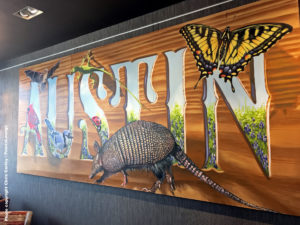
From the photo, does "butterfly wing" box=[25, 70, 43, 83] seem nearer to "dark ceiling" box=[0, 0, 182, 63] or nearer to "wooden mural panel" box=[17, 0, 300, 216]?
"dark ceiling" box=[0, 0, 182, 63]

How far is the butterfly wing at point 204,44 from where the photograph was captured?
1820 millimetres

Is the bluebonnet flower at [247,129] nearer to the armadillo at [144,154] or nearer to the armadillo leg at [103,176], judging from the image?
the armadillo at [144,154]

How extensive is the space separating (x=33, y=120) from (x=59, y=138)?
1.79 feet

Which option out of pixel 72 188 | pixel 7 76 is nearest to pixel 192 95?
pixel 72 188

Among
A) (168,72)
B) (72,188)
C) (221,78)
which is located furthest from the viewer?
(72,188)

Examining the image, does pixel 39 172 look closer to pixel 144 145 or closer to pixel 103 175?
pixel 103 175

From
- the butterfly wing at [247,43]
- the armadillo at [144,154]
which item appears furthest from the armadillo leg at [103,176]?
the butterfly wing at [247,43]

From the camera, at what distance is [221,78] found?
70.4 inches

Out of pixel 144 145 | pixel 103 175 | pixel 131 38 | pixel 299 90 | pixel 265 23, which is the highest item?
pixel 131 38

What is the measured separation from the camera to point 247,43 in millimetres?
1688

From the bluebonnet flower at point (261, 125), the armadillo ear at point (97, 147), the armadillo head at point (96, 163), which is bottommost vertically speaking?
the armadillo head at point (96, 163)

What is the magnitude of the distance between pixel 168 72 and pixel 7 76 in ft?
8.71

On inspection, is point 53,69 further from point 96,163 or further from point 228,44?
point 228,44

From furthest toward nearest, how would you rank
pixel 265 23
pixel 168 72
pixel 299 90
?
pixel 168 72
pixel 265 23
pixel 299 90
